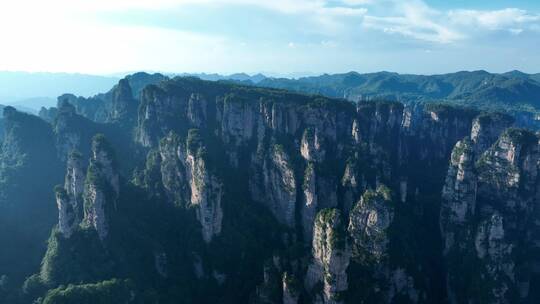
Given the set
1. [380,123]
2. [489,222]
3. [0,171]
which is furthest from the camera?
[380,123]

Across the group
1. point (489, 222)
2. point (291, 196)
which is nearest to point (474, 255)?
point (489, 222)

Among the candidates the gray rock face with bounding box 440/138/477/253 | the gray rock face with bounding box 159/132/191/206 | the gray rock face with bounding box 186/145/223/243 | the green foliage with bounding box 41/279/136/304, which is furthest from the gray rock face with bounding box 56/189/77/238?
the gray rock face with bounding box 440/138/477/253

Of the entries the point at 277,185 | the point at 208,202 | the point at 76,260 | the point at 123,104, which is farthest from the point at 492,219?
the point at 123,104

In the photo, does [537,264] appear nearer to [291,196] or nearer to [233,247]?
[291,196]

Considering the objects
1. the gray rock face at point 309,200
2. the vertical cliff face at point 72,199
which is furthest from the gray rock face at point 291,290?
the vertical cliff face at point 72,199

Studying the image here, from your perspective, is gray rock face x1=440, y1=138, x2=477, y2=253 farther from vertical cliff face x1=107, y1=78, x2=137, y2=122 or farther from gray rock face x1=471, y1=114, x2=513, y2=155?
vertical cliff face x1=107, y1=78, x2=137, y2=122

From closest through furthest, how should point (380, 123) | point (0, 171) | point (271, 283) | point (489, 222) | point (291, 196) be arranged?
point (271, 283)
point (489, 222)
point (291, 196)
point (0, 171)
point (380, 123)

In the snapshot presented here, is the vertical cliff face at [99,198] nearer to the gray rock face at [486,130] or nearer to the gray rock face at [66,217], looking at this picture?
the gray rock face at [66,217]
